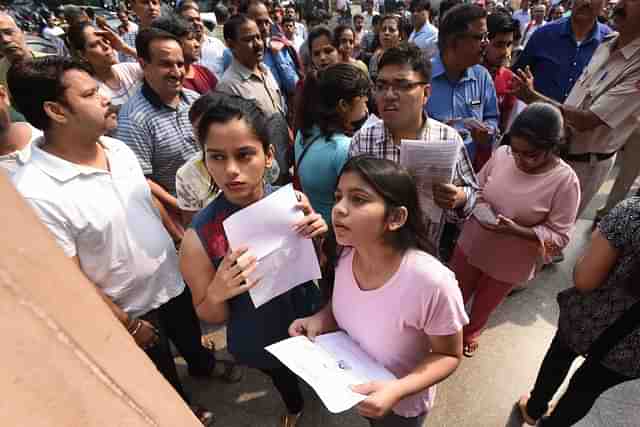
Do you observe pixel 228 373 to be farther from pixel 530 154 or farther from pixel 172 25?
pixel 172 25

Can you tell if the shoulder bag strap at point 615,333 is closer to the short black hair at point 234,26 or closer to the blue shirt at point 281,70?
the short black hair at point 234,26

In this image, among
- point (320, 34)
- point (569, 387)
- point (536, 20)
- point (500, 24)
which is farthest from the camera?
point (536, 20)

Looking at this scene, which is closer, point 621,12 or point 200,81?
point 621,12

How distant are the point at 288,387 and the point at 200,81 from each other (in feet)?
7.52

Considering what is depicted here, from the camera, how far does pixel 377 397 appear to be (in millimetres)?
919

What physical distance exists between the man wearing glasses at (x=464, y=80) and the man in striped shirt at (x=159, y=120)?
1540mm

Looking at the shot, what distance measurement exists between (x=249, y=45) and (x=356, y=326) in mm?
2422

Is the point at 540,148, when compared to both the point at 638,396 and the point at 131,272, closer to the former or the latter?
the point at 638,396

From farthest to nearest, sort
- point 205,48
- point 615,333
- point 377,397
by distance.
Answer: point 205,48 → point 615,333 → point 377,397

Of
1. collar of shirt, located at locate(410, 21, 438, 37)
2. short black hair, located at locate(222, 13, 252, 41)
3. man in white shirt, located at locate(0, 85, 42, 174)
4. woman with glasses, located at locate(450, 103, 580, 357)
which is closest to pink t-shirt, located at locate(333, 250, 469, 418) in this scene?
woman with glasses, located at locate(450, 103, 580, 357)

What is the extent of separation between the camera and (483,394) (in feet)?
6.12

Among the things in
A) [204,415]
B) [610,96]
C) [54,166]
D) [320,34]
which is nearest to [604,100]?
[610,96]

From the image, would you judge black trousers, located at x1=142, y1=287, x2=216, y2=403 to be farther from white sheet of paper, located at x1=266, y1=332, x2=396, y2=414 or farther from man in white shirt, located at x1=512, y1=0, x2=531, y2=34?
man in white shirt, located at x1=512, y1=0, x2=531, y2=34

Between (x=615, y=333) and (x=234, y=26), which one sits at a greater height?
(x=234, y=26)
